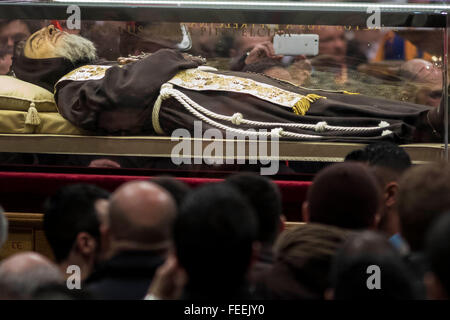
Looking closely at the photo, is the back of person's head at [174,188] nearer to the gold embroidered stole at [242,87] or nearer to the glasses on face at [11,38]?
the gold embroidered stole at [242,87]

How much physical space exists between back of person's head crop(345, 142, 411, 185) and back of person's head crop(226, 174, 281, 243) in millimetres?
494

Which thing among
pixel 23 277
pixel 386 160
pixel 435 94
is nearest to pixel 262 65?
pixel 435 94

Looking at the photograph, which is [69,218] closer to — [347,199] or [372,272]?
[347,199]

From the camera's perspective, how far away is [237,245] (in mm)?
1418

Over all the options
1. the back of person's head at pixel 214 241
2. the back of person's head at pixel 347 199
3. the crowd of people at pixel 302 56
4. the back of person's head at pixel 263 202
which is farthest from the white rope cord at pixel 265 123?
the back of person's head at pixel 214 241

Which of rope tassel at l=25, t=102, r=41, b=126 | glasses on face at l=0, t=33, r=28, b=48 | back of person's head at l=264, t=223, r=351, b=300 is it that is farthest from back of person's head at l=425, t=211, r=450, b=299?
glasses on face at l=0, t=33, r=28, b=48

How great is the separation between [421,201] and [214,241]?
1.73 ft

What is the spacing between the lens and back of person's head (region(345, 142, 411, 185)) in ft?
7.98

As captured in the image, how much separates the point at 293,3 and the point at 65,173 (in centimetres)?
141

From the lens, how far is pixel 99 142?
3387 millimetres

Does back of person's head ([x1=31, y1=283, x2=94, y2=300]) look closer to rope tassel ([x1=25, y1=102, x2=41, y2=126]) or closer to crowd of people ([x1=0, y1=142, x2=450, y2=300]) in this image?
crowd of people ([x1=0, y1=142, x2=450, y2=300])

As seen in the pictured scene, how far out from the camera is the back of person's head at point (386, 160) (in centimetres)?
243

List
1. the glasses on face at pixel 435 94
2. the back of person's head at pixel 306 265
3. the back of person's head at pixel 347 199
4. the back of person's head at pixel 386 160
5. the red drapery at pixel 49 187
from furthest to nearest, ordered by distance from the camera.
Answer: the glasses on face at pixel 435 94 < the red drapery at pixel 49 187 < the back of person's head at pixel 386 160 < the back of person's head at pixel 347 199 < the back of person's head at pixel 306 265

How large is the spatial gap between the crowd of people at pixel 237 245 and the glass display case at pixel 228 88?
1253 millimetres
